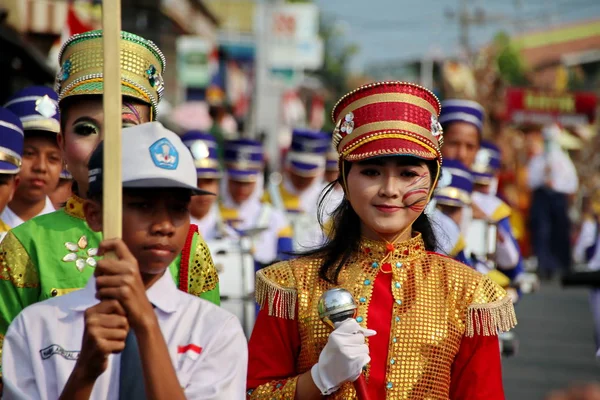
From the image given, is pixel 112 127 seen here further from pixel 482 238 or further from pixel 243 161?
pixel 243 161

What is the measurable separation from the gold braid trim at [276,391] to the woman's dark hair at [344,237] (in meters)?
0.39

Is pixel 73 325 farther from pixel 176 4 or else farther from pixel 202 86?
pixel 202 86

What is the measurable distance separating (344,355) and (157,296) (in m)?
0.73

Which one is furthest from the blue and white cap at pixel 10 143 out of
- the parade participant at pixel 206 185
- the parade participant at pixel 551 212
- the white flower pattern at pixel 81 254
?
the parade participant at pixel 551 212

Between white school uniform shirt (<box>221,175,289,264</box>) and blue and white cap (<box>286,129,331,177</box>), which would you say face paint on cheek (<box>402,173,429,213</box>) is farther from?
blue and white cap (<box>286,129,331,177</box>)

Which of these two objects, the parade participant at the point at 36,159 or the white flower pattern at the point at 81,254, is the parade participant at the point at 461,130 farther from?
the white flower pattern at the point at 81,254

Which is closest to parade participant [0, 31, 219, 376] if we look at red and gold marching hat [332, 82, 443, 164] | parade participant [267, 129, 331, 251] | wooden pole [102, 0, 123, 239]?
red and gold marching hat [332, 82, 443, 164]

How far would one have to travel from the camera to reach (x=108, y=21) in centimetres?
301

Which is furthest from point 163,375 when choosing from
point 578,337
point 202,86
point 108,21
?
point 202,86

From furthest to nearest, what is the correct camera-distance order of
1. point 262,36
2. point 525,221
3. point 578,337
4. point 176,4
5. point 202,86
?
point 262,36, point 202,86, point 176,4, point 525,221, point 578,337

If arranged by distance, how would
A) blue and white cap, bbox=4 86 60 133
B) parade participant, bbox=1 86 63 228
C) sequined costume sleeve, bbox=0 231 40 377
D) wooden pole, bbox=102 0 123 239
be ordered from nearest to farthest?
wooden pole, bbox=102 0 123 239 → sequined costume sleeve, bbox=0 231 40 377 → parade participant, bbox=1 86 63 228 → blue and white cap, bbox=4 86 60 133

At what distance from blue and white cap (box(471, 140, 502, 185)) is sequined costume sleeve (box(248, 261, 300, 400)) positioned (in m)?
4.99

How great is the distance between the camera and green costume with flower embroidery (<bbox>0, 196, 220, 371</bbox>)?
403 cm

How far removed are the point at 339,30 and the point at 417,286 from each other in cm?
7454
